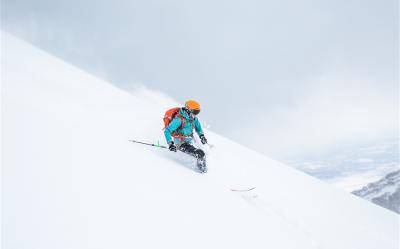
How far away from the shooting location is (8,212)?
3180mm

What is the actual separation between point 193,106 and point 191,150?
4.89 ft

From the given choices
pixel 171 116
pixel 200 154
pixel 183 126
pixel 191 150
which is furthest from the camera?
pixel 183 126

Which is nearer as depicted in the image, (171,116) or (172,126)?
(172,126)

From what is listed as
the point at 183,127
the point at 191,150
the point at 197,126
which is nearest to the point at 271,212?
the point at 191,150

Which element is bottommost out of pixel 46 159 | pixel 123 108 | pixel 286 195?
pixel 46 159

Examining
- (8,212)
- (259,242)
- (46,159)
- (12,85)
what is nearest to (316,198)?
(259,242)

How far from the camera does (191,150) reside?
8.76 m

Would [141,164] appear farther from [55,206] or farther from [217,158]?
[217,158]

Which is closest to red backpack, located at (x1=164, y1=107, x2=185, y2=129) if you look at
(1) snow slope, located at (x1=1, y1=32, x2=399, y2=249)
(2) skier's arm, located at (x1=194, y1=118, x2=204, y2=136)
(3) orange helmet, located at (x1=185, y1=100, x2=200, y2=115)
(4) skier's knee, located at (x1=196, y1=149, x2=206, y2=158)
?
(3) orange helmet, located at (x1=185, y1=100, x2=200, y2=115)

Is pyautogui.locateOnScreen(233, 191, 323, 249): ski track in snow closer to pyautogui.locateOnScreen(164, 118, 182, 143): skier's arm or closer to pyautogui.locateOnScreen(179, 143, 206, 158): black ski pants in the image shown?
pyautogui.locateOnScreen(179, 143, 206, 158): black ski pants

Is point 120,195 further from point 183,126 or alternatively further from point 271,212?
point 183,126

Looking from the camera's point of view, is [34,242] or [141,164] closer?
[34,242]

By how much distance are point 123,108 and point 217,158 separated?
14.5ft

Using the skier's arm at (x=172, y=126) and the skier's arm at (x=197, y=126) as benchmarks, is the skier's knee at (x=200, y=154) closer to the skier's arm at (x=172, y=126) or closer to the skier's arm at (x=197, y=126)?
the skier's arm at (x=172, y=126)
